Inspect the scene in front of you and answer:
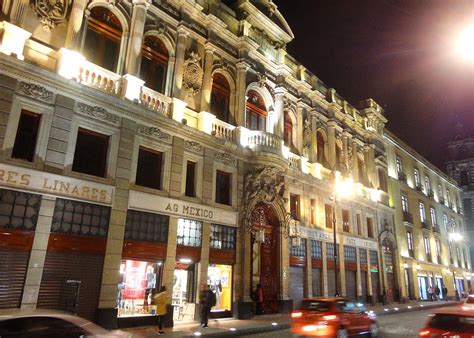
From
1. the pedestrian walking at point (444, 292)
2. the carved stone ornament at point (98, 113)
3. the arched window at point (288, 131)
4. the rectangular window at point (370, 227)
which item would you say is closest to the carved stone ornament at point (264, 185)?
the arched window at point (288, 131)

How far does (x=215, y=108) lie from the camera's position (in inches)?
838

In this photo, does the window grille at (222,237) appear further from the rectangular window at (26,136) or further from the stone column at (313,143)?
the stone column at (313,143)

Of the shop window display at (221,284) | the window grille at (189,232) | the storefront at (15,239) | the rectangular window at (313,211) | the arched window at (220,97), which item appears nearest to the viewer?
the storefront at (15,239)

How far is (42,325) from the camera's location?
5.47 metres

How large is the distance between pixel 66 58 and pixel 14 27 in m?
1.89

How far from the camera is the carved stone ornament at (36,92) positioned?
1320cm

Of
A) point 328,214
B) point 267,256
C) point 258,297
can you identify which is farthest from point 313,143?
point 258,297

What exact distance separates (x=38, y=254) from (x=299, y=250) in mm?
15832

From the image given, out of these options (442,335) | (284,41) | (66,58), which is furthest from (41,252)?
(284,41)

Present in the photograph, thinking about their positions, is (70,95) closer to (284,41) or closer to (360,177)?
(284,41)

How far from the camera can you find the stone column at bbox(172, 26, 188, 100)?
18359 mm

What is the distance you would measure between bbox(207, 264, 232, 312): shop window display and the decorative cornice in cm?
569

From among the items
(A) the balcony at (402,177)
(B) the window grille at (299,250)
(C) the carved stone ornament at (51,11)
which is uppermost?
(A) the balcony at (402,177)

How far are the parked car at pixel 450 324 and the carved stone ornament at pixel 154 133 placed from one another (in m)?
12.5
